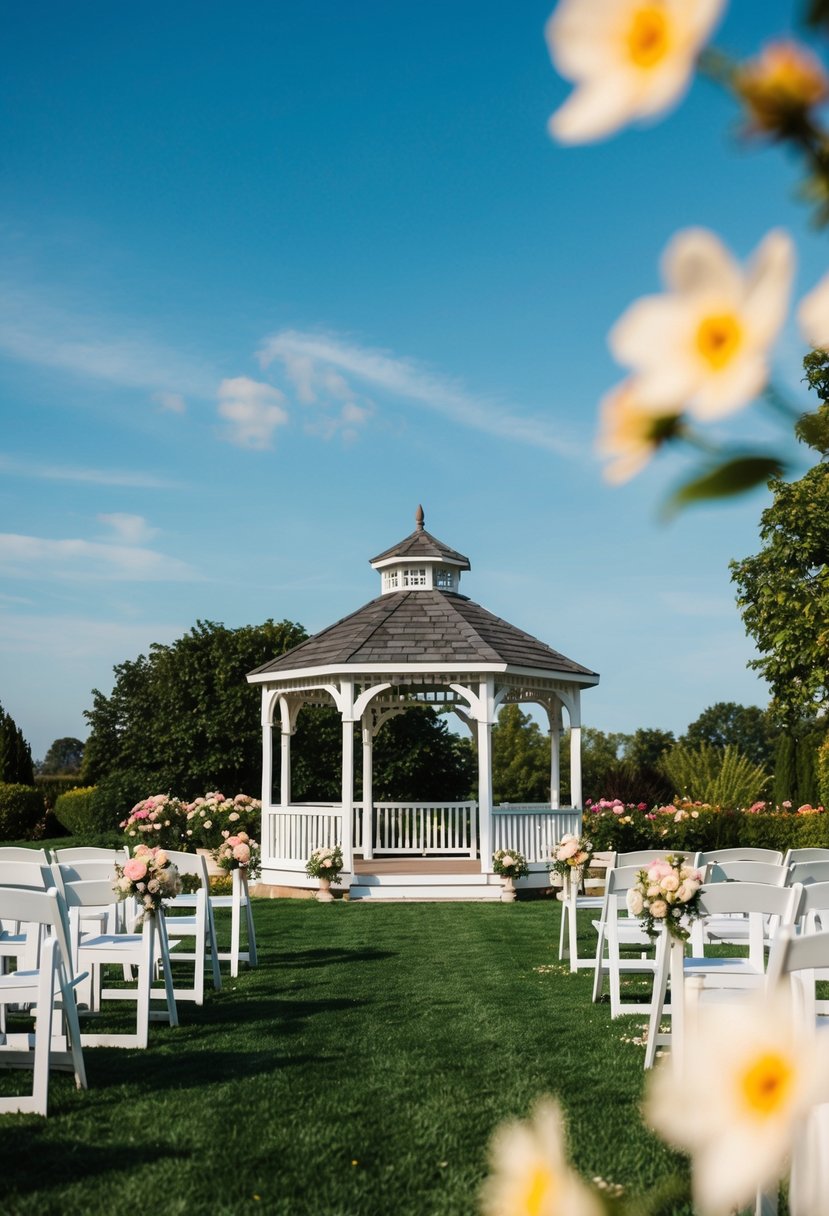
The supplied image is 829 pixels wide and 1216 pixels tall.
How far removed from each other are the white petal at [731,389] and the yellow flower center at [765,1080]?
0.30 m

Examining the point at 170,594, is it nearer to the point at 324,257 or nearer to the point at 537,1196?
the point at 324,257

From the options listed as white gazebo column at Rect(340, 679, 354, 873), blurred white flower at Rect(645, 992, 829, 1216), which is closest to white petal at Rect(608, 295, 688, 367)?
blurred white flower at Rect(645, 992, 829, 1216)

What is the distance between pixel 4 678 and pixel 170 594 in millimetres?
8804

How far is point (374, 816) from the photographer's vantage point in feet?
73.4

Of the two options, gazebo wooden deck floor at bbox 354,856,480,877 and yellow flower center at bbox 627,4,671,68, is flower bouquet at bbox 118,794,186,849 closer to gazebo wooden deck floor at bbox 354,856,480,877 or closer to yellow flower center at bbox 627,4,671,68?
gazebo wooden deck floor at bbox 354,856,480,877

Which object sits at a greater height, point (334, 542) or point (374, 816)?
point (334, 542)

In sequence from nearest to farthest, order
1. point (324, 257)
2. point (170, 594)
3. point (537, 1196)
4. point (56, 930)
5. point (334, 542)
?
point (537, 1196)
point (56, 930)
point (324, 257)
point (334, 542)
point (170, 594)

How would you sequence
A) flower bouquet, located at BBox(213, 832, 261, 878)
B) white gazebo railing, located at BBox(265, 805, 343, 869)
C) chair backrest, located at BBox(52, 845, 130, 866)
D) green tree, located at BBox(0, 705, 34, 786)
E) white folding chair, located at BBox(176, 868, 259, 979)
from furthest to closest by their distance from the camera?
1. green tree, located at BBox(0, 705, 34, 786)
2. white gazebo railing, located at BBox(265, 805, 343, 869)
3. flower bouquet, located at BBox(213, 832, 261, 878)
4. white folding chair, located at BBox(176, 868, 259, 979)
5. chair backrest, located at BBox(52, 845, 130, 866)

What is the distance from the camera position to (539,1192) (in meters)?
0.54

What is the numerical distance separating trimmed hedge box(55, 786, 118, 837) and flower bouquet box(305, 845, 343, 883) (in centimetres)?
1080

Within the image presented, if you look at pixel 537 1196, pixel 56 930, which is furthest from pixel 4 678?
pixel 537 1196

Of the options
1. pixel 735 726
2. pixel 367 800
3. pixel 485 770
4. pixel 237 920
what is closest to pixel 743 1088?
pixel 237 920

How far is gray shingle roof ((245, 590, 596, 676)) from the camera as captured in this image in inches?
693

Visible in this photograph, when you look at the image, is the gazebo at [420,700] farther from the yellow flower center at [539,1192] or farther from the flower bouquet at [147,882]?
the yellow flower center at [539,1192]
